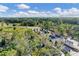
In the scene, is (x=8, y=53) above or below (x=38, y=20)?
below

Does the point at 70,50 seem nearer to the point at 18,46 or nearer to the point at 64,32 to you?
the point at 64,32

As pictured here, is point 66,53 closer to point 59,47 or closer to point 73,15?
point 59,47

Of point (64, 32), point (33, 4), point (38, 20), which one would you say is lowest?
point (64, 32)

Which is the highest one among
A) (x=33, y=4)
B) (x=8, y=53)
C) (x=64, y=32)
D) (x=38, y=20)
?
(x=33, y=4)

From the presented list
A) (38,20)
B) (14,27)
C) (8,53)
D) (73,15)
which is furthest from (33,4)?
(8,53)

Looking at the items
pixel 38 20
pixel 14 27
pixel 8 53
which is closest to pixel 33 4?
pixel 38 20

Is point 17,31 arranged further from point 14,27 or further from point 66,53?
point 66,53

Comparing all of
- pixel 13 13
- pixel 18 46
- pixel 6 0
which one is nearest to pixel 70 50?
pixel 18 46

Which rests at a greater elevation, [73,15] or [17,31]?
[73,15]
